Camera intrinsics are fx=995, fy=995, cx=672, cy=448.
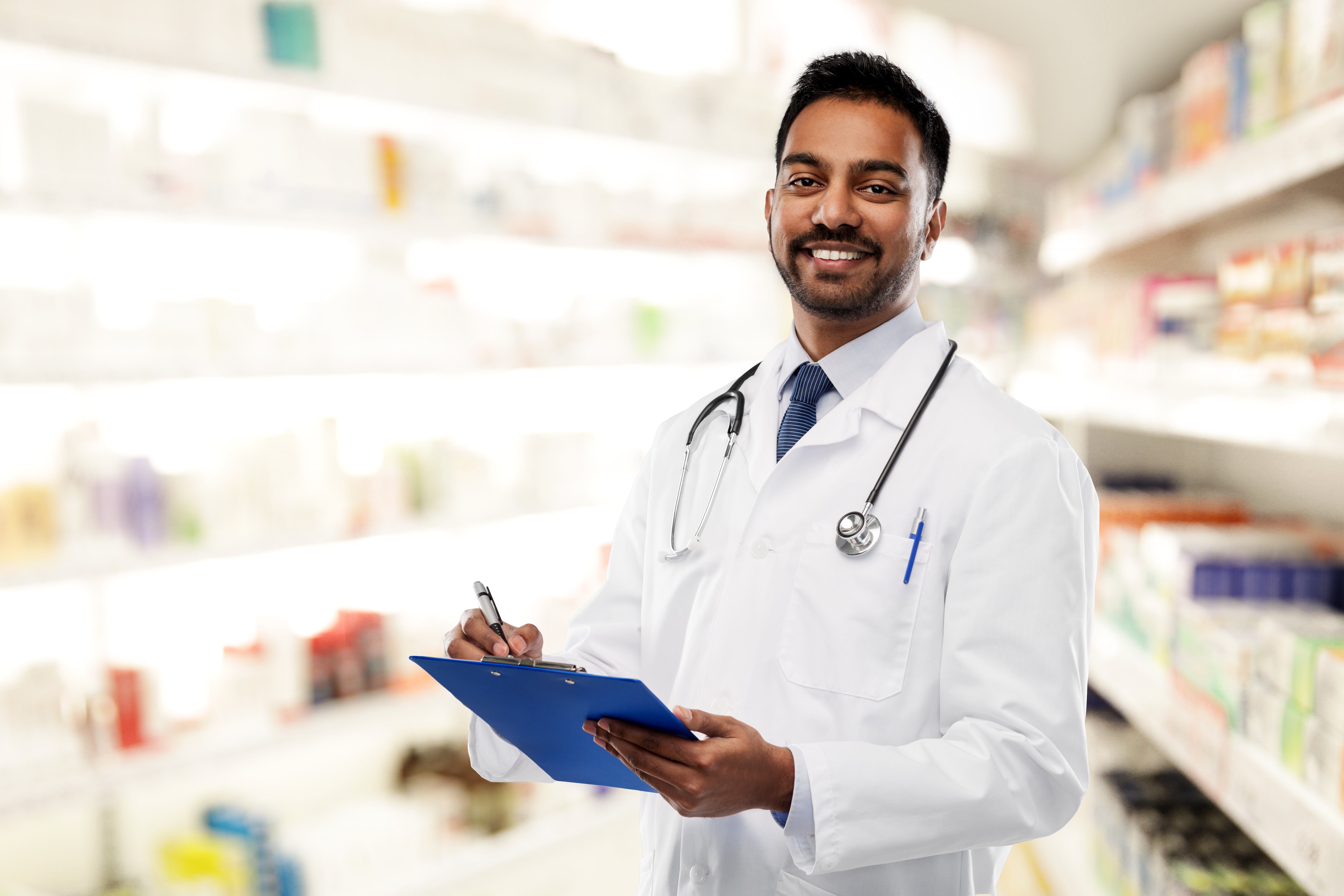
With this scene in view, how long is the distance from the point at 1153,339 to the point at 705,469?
145 cm

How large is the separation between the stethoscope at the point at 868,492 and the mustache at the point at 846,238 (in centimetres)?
17

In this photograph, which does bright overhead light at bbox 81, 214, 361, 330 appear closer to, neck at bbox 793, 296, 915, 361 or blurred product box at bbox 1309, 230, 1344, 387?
neck at bbox 793, 296, 915, 361

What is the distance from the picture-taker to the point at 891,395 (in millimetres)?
1363

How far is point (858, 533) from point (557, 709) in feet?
1.42

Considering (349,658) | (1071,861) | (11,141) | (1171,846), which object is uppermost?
(11,141)

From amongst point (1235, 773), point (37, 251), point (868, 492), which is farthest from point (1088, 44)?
point (37, 251)

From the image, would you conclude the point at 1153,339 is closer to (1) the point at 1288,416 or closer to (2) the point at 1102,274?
(1) the point at 1288,416

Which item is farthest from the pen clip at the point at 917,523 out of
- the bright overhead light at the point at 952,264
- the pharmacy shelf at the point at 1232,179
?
the bright overhead light at the point at 952,264

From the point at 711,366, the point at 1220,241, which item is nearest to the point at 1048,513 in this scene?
the point at 1220,241

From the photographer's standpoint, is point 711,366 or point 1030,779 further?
point 711,366

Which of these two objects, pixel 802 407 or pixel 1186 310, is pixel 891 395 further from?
pixel 1186 310

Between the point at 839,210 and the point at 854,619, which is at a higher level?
the point at 839,210

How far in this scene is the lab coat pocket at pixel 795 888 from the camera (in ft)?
4.07

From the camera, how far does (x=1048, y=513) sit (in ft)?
3.85
